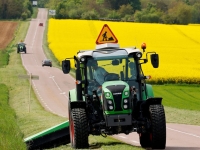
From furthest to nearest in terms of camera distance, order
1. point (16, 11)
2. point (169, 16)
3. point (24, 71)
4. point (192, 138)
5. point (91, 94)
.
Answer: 1. point (16, 11)
2. point (169, 16)
3. point (24, 71)
4. point (192, 138)
5. point (91, 94)

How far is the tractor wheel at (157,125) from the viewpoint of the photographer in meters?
15.2

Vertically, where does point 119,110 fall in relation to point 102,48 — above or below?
below

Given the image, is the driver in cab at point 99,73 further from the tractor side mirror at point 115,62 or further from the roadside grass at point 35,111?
the roadside grass at point 35,111

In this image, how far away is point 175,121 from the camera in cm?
2594

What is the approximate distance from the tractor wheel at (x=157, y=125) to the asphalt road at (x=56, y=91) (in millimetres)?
1351

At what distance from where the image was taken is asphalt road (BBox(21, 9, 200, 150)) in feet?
63.1

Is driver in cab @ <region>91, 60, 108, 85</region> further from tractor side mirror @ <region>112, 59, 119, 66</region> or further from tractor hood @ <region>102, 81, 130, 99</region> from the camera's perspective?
tractor hood @ <region>102, 81, 130, 99</region>

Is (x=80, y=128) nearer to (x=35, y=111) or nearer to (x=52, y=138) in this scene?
(x=52, y=138)

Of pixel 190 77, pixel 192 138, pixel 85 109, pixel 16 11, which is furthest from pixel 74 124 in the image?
pixel 16 11

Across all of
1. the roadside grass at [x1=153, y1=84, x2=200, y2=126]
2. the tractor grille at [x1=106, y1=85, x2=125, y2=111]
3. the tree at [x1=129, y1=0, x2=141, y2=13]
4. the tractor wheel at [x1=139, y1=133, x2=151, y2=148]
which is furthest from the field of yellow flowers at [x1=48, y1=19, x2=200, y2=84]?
the tree at [x1=129, y1=0, x2=141, y2=13]

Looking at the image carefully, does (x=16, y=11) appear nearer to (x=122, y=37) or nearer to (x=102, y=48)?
(x=122, y=37)

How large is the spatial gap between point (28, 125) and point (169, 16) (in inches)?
4794

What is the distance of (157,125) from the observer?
1527cm

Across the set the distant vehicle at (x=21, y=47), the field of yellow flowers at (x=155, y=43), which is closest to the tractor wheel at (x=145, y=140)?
the field of yellow flowers at (x=155, y=43)
